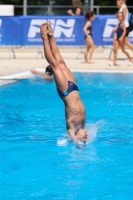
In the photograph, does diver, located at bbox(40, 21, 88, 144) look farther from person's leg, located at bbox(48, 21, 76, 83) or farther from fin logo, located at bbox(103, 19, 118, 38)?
fin logo, located at bbox(103, 19, 118, 38)

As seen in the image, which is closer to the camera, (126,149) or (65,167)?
(65,167)

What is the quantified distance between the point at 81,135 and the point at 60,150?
0.38 meters

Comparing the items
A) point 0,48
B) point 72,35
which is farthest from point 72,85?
point 0,48

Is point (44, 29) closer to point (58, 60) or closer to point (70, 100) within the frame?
point (58, 60)

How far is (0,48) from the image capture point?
21.3 meters

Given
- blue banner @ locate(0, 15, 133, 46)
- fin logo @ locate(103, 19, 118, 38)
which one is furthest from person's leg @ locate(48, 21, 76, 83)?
fin logo @ locate(103, 19, 118, 38)

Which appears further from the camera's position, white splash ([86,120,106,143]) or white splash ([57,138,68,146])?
white splash ([86,120,106,143])

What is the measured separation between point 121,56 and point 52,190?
49.9 feet

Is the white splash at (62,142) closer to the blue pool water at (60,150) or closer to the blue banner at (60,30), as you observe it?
the blue pool water at (60,150)

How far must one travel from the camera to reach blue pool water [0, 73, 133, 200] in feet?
19.7

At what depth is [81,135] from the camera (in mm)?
7445

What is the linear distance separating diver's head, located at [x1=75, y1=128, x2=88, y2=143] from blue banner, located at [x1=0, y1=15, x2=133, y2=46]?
12257 millimetres

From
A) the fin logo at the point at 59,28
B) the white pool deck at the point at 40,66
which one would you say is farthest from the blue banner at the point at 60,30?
the white pool deck at the point at 40,66

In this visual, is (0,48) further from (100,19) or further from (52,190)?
(52,190)
